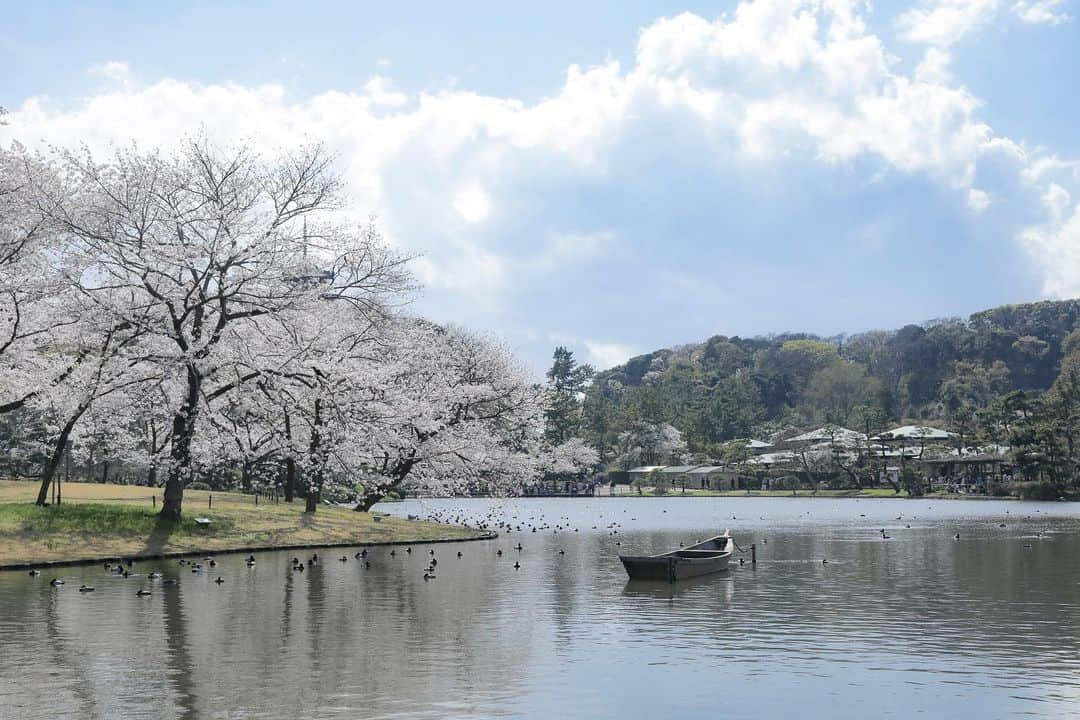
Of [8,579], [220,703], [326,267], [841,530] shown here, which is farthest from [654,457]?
[220,703]

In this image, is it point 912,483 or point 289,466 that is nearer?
point 289,466

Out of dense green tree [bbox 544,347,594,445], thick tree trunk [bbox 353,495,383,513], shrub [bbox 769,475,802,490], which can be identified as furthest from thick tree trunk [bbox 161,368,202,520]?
shrub [bbox 769,475,802,490]

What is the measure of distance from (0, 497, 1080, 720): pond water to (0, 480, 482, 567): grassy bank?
217cm

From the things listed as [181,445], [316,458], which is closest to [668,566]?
[181,445]

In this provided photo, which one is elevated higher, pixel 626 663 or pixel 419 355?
pixel 419 355

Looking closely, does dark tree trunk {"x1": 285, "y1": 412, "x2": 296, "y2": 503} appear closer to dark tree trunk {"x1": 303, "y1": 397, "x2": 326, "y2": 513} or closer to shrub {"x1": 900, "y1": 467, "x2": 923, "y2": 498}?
dark tree trunk {"x1": 303, "y1": 397, "x2": 326, "y2": 513}

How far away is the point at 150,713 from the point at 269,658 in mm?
4154

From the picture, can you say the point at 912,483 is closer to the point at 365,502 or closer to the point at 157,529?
the point at 365,502

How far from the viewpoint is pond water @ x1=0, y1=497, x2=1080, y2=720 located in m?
15.5

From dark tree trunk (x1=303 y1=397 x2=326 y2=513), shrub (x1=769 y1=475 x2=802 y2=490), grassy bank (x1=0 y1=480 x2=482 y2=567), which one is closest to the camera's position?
grassy bank (x1=0 y1=480 x2=482 y2=567)

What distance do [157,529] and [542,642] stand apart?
2277cm

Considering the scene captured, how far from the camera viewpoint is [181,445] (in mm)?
39281

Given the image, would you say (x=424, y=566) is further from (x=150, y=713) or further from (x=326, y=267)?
(x=150, y=713)

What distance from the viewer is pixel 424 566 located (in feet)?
122
